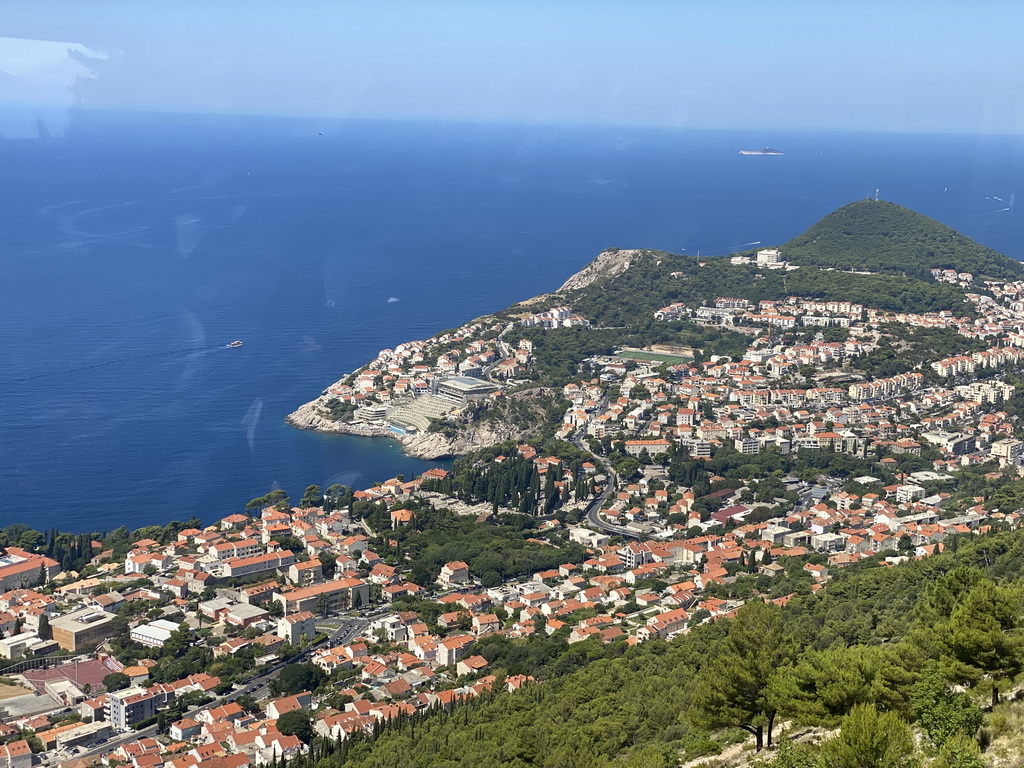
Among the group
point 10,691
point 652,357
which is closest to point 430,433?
point 652,357

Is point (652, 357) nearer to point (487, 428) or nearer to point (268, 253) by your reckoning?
point (487, 428)

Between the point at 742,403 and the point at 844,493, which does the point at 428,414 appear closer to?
the point at 742,403

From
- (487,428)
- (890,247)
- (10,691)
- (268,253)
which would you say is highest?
(890,247)

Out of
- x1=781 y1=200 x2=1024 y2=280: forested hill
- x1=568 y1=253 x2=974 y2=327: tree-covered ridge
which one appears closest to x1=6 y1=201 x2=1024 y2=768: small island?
x1=568 y1=253 x2=974 y2=327: tree-covered ridge

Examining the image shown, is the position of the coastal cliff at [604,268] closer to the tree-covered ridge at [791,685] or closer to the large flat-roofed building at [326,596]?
the large flat-roofed building at [326,596]

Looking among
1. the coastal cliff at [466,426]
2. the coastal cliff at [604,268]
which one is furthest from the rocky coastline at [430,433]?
the coastal cliff at [604,268]

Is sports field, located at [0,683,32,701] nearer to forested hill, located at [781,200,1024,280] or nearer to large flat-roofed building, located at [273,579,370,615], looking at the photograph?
large flat-roofed building, located at [273,579,370,615]
